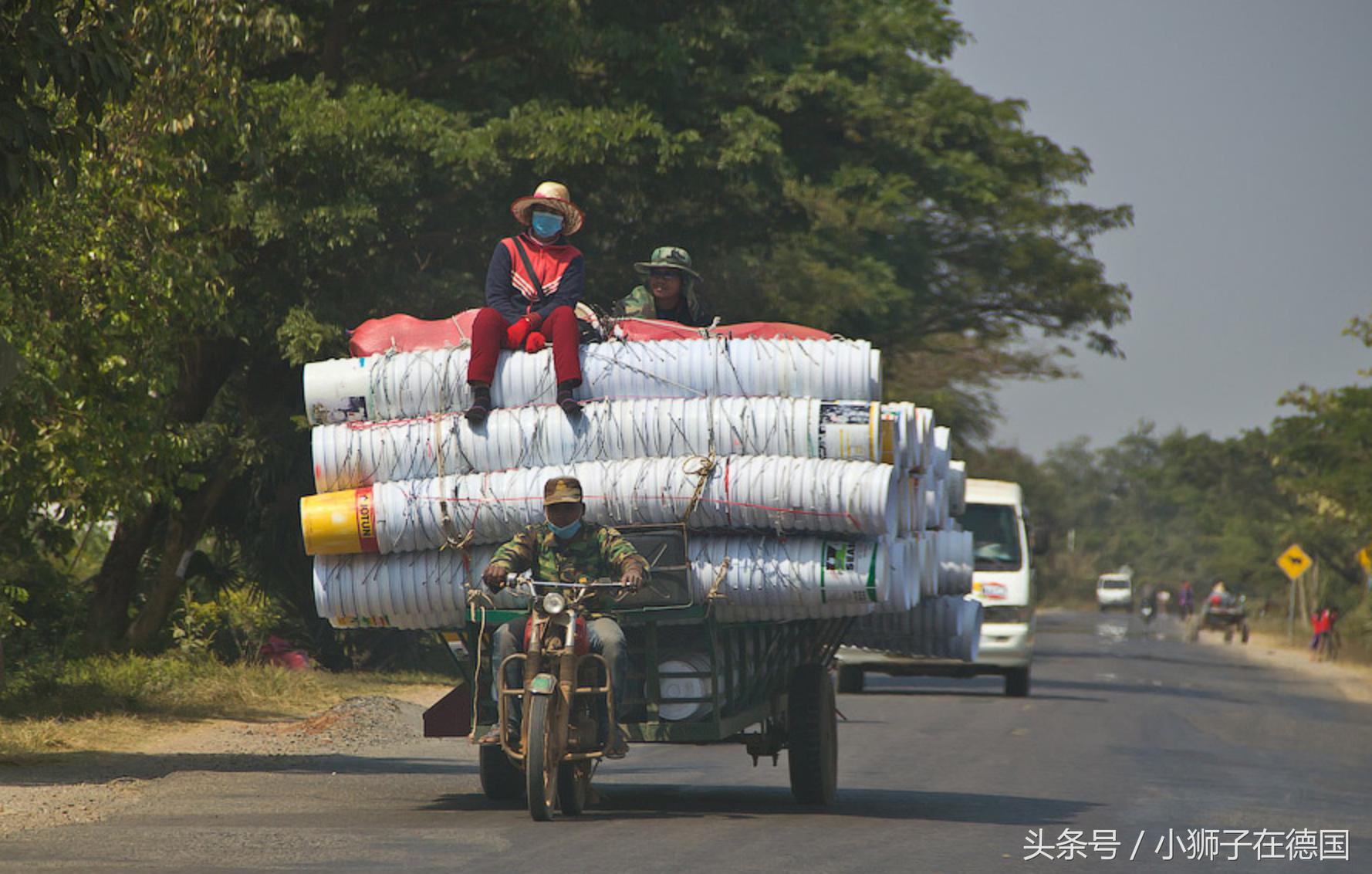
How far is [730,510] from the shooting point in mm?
10242

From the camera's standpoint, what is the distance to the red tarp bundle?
1089cm

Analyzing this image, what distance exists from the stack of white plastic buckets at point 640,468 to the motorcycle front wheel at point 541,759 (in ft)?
3.47

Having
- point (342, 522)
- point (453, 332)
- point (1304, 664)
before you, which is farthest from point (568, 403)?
point (1304, 664)

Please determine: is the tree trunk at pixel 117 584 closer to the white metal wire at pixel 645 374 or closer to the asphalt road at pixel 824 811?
the asphalt road at pixel 824 811

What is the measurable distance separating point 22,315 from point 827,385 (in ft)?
19.8

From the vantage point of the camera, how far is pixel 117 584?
23.1 meters

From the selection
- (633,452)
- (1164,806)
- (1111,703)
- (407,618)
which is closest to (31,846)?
(407,618)

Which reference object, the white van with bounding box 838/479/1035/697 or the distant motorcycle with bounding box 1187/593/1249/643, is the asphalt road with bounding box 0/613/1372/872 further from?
the distant motorcycle with bounding box 1187/593/1249/643

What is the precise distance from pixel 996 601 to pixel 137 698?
12.7 m

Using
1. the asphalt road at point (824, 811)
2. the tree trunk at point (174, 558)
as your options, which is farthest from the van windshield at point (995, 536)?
the tree trunk at point (174, 558)

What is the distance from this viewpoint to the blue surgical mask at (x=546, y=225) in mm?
11250

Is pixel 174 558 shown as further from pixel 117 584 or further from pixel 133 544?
pixel 117 584

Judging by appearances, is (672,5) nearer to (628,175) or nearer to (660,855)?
(628,175)

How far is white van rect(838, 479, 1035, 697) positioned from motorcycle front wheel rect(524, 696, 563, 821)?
1638 centimetres
